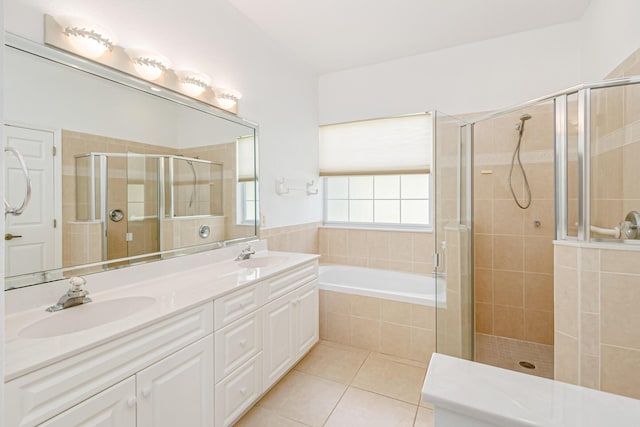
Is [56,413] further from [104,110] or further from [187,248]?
[104,110]

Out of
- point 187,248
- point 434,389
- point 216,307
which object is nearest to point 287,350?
point 216,307

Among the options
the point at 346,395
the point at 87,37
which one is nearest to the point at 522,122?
the point at 346,395

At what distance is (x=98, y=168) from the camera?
1471mm

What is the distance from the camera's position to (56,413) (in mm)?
885

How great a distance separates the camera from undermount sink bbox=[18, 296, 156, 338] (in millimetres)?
1139

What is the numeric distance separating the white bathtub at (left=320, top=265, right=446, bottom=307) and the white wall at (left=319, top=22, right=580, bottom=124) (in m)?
1.76

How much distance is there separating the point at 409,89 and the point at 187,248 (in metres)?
2.69

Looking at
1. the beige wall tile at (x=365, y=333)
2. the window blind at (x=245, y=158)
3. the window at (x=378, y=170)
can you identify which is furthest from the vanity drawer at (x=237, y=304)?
the window at (x=378, y=170)

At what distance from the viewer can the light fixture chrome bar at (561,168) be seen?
146 cm

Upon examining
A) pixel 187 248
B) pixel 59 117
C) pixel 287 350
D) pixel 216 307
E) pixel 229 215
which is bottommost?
pixel 287 350

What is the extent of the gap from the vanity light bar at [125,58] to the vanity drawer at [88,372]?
1349 millimetres

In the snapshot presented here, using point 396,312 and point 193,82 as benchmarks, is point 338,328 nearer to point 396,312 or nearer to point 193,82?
point 396,312

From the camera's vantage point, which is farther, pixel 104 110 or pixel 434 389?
pixel 104 110

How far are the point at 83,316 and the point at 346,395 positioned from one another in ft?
5.32
